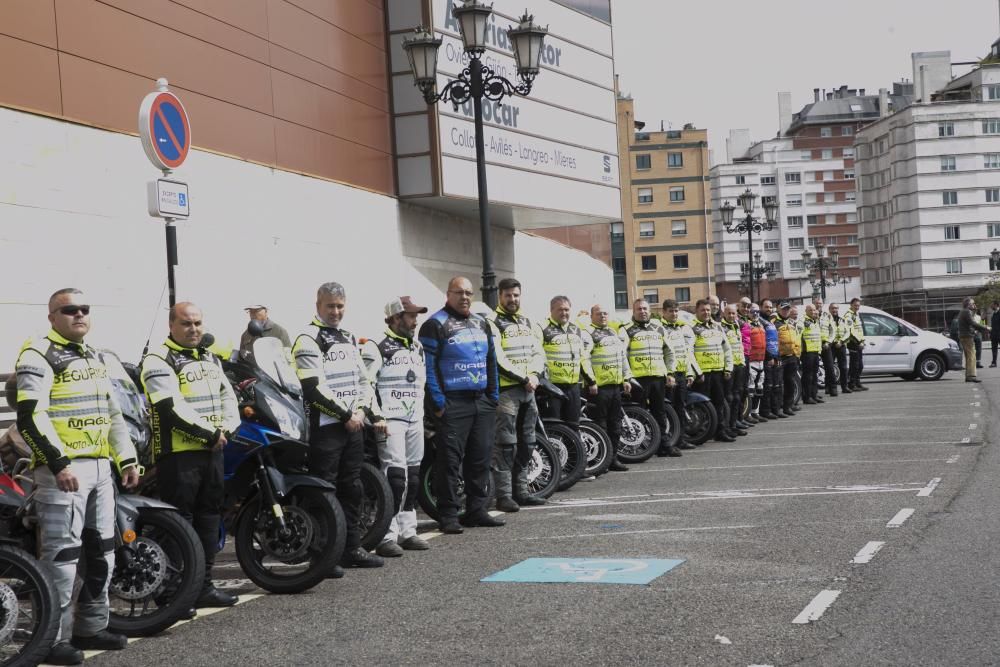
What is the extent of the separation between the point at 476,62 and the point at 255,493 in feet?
28.7

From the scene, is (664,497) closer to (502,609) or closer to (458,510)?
(458,510)

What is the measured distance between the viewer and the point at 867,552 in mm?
8227

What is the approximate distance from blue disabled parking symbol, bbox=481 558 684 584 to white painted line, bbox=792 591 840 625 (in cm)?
112

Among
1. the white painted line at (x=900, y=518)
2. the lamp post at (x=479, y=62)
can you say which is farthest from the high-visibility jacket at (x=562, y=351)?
the white painted line at (x=900, y=518)

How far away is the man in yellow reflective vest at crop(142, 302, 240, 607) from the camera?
7.52m

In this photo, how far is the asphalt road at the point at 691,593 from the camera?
19.8 ft

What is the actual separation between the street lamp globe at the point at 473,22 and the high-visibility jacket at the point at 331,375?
7128 mm

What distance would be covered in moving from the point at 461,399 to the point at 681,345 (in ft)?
22.1

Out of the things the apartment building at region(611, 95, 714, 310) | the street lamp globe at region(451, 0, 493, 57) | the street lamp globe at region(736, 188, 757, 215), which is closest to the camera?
the street lamp globe at region(451, 0, 493, 57)

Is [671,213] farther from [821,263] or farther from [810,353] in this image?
[810,353]

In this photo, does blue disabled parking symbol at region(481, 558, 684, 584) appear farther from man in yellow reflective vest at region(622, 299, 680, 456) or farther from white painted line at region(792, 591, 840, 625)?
man in yellow reflective vest at region(622, 299, 680, 456)

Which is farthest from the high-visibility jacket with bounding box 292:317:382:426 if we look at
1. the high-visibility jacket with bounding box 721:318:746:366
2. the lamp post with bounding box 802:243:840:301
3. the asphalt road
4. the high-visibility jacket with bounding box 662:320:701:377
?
the lamp post with bounding box 802:243:840:301

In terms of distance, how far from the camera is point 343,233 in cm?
2473

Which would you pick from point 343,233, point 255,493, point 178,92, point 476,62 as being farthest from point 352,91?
point 255,493
